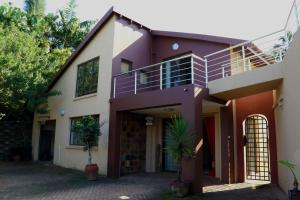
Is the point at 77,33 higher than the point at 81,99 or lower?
higher

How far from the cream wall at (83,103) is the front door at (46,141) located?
64 cm

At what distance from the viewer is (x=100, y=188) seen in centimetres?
937

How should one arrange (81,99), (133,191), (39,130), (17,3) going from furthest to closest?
(17,3), (39,130), (81,99), (133,191)

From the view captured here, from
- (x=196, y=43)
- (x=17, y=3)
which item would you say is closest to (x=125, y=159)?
(x=196, y=43)

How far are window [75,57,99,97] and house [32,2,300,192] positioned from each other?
56 mm

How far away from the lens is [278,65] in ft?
27.1

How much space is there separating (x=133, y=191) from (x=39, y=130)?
439 inches

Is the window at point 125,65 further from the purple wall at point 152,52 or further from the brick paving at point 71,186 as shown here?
the brick paving at point 71,186

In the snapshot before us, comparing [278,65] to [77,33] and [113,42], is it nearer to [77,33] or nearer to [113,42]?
[113,42]

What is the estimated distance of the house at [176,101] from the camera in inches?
362

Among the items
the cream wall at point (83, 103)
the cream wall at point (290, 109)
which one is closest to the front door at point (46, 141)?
the cream wall at point (83, 103)

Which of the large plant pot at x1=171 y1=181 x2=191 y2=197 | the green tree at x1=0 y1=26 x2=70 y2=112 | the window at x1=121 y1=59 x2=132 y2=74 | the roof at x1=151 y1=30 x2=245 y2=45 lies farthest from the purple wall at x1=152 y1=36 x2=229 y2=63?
the green tree at x1=0 y1=26 x2=70 y2=112

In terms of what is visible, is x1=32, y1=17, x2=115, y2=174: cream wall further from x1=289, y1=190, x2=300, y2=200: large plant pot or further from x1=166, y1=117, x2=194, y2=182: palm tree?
x1=289, y1=190, x2=300, y2=200: large plant pot

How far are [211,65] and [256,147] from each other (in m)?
4.03
